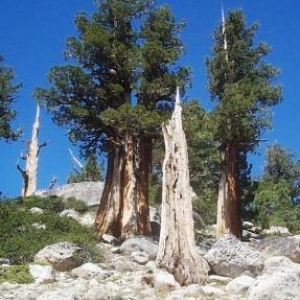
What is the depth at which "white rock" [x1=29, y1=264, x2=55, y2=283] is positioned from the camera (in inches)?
493

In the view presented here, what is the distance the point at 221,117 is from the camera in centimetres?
2452

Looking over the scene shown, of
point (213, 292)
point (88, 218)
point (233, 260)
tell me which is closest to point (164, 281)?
point (213, 292)

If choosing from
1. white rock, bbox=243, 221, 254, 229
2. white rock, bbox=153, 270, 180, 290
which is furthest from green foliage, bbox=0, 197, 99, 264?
white rock, bbox=243, 221, 254, 229

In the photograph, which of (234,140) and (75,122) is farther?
(234,140)

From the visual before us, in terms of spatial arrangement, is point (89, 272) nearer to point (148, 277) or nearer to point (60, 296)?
point (148, 277)

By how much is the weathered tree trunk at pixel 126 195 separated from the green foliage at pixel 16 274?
303 inches

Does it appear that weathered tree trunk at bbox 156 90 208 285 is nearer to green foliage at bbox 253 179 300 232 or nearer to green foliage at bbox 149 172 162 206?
green foliage at bbox 253 179 300 232

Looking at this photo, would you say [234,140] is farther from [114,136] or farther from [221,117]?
[114,136]

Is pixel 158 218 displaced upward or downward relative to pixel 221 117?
downward

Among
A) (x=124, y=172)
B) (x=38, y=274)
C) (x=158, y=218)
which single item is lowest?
(x=38, y=274)

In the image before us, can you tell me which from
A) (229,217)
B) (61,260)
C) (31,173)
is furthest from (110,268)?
(31,173)

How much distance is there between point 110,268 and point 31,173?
782 inches

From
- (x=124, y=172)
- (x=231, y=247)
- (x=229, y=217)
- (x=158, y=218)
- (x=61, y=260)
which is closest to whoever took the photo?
(x=231, y=247)

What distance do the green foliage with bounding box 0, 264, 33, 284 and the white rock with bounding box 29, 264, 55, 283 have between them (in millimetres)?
114
